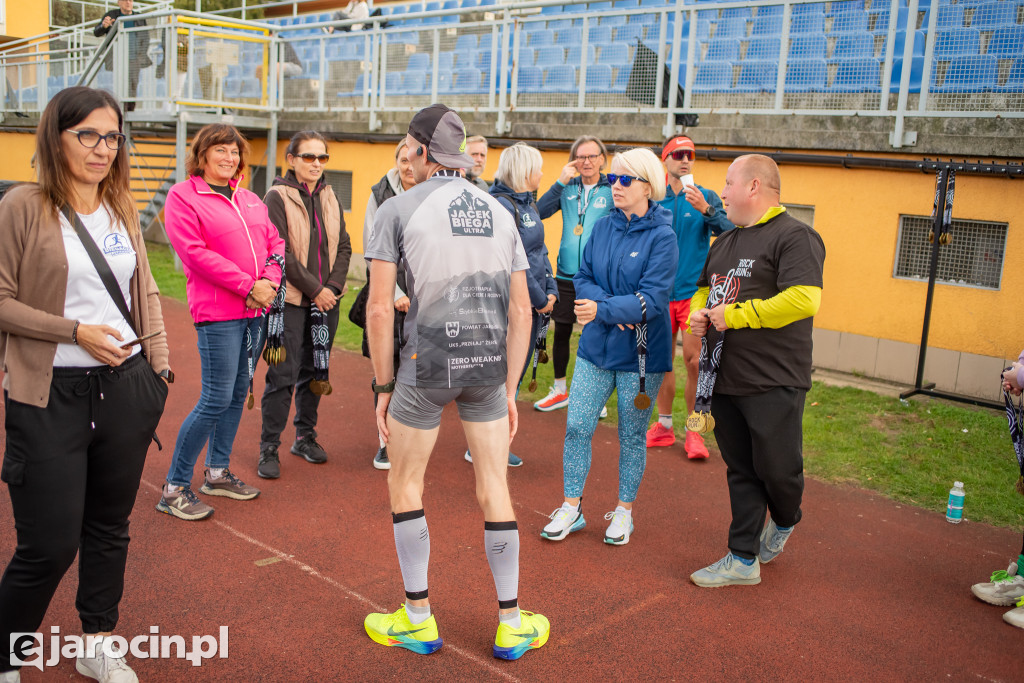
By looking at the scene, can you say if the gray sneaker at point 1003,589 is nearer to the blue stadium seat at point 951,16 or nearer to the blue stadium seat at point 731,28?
the blue stadium seat at point 951,16

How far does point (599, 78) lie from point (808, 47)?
2747mm

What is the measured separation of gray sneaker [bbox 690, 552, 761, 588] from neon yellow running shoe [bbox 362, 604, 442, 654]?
1546mm

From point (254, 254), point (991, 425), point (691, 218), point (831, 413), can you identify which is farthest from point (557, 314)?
point (991, 425)

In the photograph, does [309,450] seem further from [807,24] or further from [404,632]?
[807,24]

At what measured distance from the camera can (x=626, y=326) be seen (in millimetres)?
4992

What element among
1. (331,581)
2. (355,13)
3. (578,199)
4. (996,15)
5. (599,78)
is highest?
(355,13)

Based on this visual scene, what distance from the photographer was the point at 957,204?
8.34 metres

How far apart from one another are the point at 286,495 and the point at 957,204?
6604 millimetres

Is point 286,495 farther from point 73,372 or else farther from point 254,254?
point 73,372

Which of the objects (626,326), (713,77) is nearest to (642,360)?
(626,326)

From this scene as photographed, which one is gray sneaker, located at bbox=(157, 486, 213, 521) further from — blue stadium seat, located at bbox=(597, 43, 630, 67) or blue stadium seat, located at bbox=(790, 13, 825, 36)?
blue stadium seat, located at bbox=(597, 43, 630, 67)

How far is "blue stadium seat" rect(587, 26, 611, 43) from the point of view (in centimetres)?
1130

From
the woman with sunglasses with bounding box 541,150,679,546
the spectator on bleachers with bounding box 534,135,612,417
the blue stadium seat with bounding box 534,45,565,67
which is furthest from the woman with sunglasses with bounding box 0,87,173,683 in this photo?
the blue stadium seat with bounding box 534,45,565,67

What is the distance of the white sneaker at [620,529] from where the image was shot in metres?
5.17
